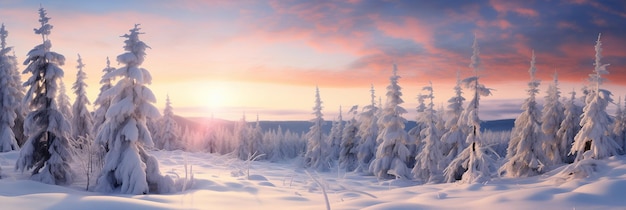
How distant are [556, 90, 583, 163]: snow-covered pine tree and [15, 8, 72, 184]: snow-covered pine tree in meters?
39.8

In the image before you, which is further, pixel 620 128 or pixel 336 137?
pixel 336 137

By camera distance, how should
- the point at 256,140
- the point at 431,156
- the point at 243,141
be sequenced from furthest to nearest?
1. the point at 256,140
2. the point at 243,141
3. the point at 431,156

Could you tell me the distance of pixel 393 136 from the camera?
32.7 m

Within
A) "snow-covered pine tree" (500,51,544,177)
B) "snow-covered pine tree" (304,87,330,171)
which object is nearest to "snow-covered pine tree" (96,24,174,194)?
"snow-covered pine tree" (500,51,544,177)

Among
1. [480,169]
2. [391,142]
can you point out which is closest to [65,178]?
[480,169]

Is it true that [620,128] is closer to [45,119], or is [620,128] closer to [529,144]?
[529,144]

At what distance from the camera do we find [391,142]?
3297 centimetres

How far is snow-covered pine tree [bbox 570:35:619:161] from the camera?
78.6ft

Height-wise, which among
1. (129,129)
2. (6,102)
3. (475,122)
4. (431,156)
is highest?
(6,102)

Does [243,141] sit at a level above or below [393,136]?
below

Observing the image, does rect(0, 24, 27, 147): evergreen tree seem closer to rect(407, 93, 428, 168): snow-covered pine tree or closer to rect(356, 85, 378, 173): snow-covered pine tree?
rect(356, 85, 378, 173): snow-covered pine tree

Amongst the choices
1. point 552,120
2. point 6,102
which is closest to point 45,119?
point 6,102

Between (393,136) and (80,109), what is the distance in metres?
32.3

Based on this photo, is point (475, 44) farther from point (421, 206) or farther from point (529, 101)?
point (421, 206)
